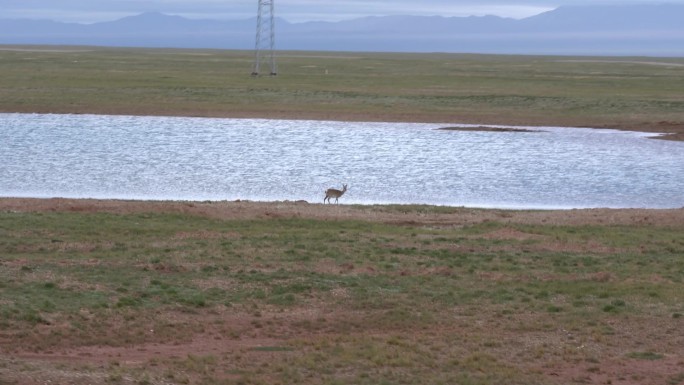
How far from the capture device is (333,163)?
35.7 metres

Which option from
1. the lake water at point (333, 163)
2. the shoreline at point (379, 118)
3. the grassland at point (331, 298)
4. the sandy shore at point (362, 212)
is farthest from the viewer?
the shoreline at point (379, 118)

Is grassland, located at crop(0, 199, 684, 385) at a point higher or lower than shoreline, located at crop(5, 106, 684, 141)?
higher

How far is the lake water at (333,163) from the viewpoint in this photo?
29438 mm

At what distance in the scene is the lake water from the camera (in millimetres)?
29438

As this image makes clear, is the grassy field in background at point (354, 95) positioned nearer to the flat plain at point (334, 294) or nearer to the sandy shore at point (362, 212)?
the sandy shore at point (362, 212)

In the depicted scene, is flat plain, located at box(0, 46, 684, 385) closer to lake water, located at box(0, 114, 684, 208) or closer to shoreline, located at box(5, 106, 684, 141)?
lake water, located at box(0, 114, 684, 208)

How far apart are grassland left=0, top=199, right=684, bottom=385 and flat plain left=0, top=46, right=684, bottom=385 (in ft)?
0.13

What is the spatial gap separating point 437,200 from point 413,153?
10.2m

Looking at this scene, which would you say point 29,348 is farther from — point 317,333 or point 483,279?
point 483,279

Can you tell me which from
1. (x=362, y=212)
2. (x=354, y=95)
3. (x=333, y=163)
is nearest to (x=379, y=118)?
(x=354, y=95)

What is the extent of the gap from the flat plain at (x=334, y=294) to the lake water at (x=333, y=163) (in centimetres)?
465

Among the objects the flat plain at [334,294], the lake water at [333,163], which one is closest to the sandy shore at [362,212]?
the flat plain at [334,294]

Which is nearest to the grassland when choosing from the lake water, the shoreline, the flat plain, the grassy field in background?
the flat plain

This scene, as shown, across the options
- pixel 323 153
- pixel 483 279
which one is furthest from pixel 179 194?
pixel 483 279
